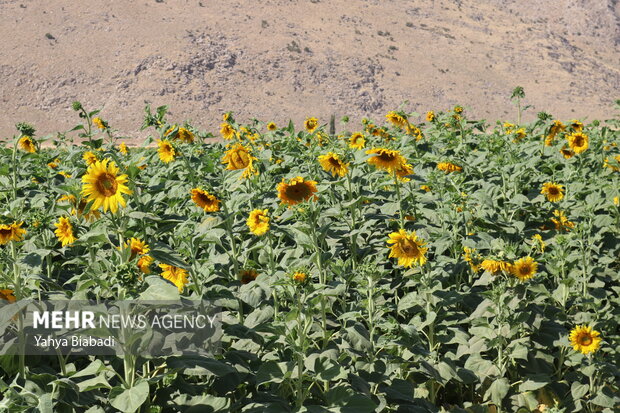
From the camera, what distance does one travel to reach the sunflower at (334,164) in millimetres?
4621

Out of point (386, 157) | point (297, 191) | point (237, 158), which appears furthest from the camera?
point (237, 158)

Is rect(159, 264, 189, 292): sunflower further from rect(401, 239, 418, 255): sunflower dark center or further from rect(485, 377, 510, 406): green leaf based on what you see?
rect(485, 377, 510, 406): green leaf

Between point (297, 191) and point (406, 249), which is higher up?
point (297, 191)

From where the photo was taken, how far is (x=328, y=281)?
380 centimetres

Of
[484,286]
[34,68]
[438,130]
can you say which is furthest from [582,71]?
[484,286]

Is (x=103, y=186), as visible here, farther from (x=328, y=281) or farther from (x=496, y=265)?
(x=496, y=265)

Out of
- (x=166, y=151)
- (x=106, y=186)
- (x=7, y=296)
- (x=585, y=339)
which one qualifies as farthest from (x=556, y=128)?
(x=7, y=296)

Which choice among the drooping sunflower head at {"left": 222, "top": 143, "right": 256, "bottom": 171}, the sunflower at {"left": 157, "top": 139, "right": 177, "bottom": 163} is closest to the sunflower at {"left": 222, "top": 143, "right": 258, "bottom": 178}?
the drooping sunflower head at {"left": 222, "top": 143, "right": 256, "bottom": 171}

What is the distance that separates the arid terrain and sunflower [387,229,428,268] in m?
41.7

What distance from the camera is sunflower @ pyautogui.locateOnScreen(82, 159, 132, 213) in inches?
110

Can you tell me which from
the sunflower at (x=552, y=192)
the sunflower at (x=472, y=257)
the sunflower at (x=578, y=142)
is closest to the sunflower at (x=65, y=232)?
the sunflower at (x=472, y=257)

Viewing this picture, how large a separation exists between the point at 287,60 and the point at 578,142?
1901 inches

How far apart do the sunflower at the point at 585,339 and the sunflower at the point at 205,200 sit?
7.40 feet

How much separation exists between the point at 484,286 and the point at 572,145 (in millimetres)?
2696
